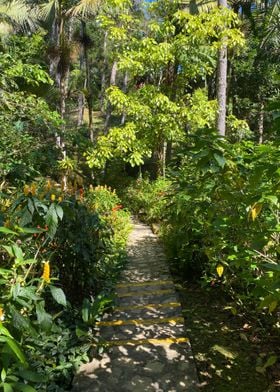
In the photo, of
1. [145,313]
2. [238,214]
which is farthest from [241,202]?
[145,313]

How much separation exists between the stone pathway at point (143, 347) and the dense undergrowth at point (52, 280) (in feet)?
0.56

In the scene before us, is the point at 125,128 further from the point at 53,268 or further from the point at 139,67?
the point at 53,268

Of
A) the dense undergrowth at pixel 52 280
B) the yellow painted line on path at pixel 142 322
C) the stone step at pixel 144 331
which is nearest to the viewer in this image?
the dense undergrowth at pixel 52 280

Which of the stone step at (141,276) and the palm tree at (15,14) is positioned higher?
the palm tree at (15,14)

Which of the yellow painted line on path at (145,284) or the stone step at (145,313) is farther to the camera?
the yellow painted line on path at (145,284)

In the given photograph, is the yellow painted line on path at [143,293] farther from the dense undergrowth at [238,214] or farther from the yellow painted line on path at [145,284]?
the dense undergrowth at [238,214]

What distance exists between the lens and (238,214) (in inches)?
92.0

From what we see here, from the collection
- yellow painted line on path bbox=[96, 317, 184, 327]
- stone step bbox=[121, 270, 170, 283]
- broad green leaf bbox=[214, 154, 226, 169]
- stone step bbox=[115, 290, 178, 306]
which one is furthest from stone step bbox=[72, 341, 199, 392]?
stone step bbox=[121, 270, 170, 283]

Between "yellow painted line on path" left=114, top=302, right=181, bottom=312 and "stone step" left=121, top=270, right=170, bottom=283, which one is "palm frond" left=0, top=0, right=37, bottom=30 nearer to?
"stone step" left=121, top=270, right=170, bottom=283

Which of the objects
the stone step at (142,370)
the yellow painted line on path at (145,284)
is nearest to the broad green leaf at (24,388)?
the stone step at (142,370)

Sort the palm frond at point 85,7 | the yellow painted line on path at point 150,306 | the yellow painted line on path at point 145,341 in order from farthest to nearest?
the palm frond at point 85,7, the yellow painted line on path at point 150,306, the yellow painted line on path at point 145,341

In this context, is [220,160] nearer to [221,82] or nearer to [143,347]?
[143,347]

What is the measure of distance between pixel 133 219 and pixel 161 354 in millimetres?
6951

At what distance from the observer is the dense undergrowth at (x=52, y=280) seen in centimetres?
165
